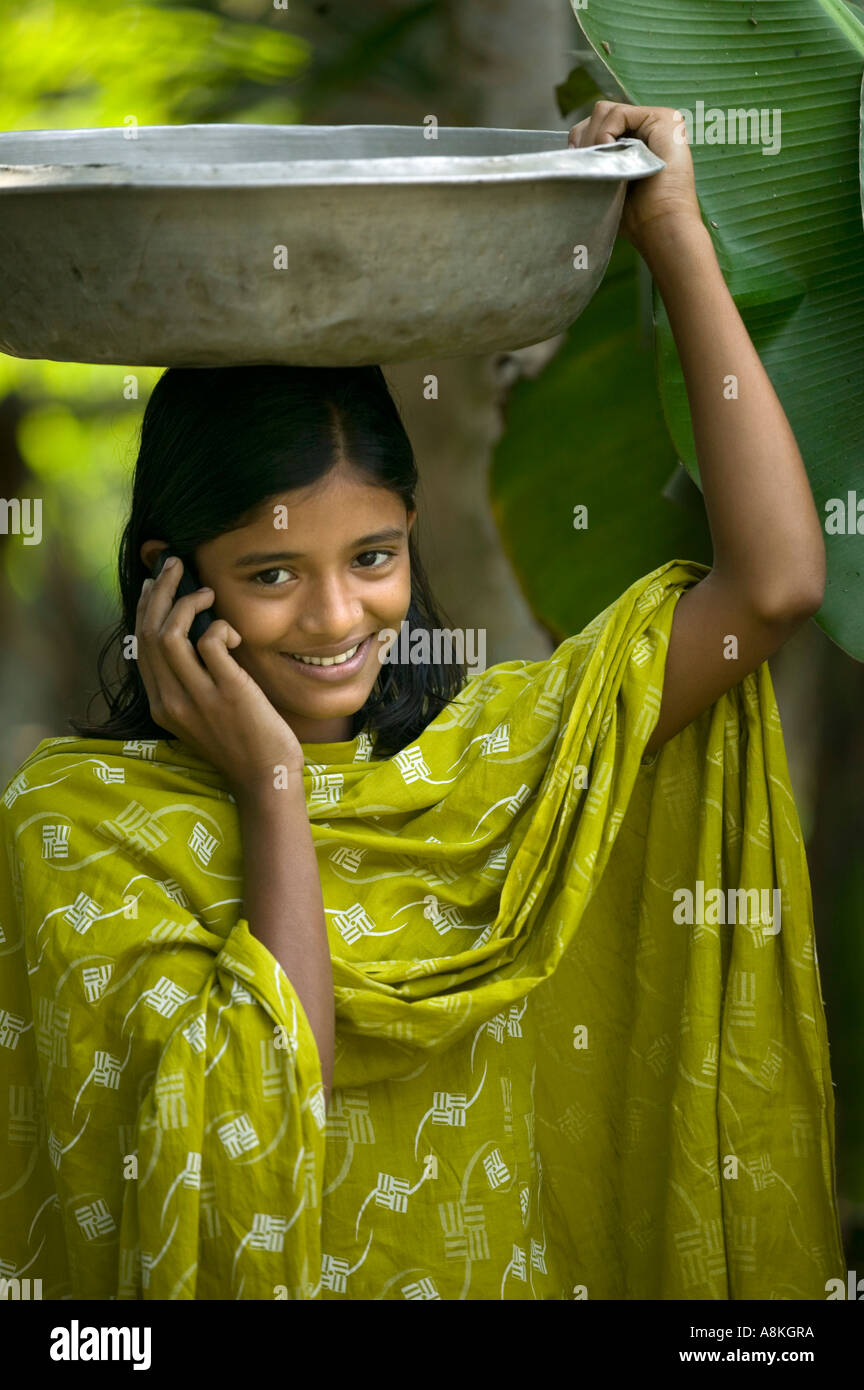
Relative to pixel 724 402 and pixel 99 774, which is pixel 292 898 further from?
pixel 724 402

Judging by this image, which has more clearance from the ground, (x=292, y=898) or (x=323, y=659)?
(x=323, y=659)

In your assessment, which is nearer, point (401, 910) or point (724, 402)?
point (724, 402)

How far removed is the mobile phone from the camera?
4.03 feet

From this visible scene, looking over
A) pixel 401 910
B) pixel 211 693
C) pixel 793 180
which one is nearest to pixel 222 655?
pixel 211 693

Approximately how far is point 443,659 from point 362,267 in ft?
2.11

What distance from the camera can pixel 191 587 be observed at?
4.09 feet

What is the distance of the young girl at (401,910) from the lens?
3.82 feet

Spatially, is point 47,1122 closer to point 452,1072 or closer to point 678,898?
point 452,1072

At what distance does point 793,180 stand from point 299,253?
2.77ft

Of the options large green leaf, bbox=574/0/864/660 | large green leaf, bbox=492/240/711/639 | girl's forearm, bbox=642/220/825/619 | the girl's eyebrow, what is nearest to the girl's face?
the girl's eyebrow

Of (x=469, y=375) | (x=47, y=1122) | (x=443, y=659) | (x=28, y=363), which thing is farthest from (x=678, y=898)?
(x=28, y=363)

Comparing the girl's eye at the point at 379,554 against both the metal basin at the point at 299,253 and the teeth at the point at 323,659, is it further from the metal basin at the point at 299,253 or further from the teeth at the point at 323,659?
the metal basin at the point at 299,253

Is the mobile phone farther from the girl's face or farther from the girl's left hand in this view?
the girl's left hand

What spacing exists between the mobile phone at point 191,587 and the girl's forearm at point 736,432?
0.48 meters
